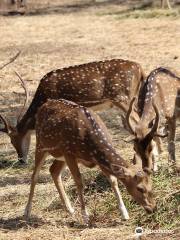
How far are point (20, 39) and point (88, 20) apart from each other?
3.49 m

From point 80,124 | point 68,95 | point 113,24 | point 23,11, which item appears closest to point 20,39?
point 113,24

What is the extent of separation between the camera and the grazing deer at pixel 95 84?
9.91m

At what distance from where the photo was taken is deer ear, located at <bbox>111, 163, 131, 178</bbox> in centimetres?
712

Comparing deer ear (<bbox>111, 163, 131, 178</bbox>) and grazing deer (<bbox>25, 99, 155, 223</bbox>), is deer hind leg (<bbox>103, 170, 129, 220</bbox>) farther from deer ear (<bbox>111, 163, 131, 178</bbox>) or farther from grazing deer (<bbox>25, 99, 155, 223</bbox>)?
deer ear (<bbox>111, 163, 131, 178</bbox>)

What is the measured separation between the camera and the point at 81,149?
737 cm

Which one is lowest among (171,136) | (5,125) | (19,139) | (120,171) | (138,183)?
(19,139)

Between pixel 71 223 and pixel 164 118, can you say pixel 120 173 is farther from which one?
pixel 164 118

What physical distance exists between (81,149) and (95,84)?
2.74 metres

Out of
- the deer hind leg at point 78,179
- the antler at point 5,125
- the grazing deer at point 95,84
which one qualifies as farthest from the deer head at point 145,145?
the antler at point 5,125

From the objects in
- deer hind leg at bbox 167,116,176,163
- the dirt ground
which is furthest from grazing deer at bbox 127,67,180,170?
the dirt ground

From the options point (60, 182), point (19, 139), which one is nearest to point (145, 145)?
point (60, 182)

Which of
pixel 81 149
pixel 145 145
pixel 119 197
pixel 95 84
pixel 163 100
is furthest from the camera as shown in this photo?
pixel 95 84

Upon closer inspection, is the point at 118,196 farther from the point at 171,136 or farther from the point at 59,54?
the point at 59,54

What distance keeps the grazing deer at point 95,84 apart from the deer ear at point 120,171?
8.88 ft
